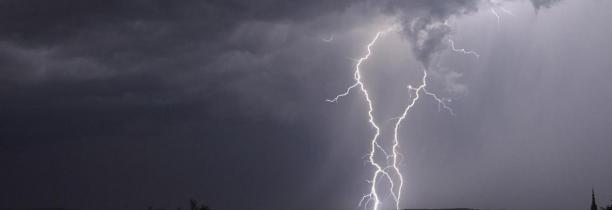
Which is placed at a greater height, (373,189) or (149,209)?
(373,189)

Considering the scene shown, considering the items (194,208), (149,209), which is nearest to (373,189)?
(194,208)

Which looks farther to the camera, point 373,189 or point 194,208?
point 373,189

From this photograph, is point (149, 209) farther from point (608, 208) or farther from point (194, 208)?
point (608, 208)

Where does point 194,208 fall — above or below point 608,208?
below

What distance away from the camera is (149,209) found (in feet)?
193

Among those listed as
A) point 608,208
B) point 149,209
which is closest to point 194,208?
point 149,209

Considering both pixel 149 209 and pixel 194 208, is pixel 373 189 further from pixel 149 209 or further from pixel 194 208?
pixel 149 209

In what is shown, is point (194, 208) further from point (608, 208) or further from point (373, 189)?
point (608, 208)

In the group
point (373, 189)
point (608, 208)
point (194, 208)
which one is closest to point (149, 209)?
point (194, 208)

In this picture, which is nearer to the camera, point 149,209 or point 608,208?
point 608,208

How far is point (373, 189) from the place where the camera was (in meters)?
57.8

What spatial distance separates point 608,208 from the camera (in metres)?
50.9

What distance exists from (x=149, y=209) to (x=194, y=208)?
6844 millimetres

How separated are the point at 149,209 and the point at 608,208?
34.1m
